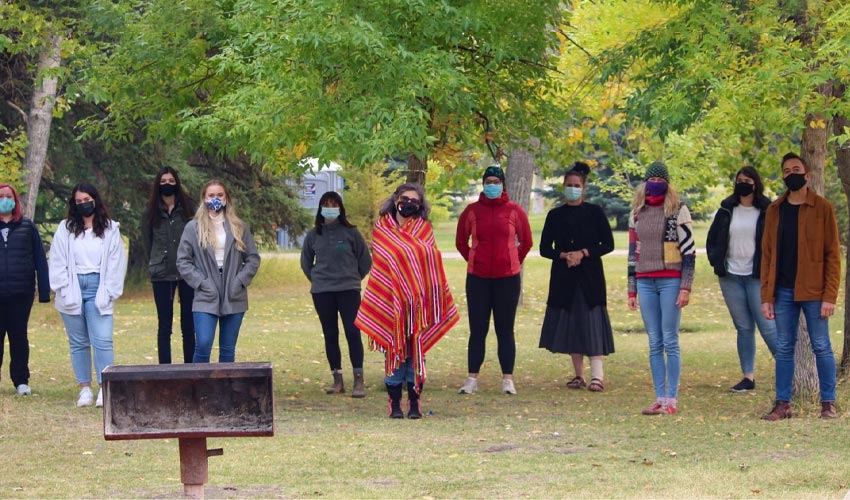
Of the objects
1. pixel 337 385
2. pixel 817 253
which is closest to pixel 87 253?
pixel 337 385

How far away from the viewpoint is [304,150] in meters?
12.3

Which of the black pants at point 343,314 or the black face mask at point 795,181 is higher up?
the black face mask at point 795,181

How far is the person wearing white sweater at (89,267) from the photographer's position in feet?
36.0

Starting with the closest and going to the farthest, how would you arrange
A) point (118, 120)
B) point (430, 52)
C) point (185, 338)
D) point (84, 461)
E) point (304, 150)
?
1. point (84, 461)
2. point (430, 52)
3. point (185, 338)
4. point (304, 150)
5. point (118, 120)

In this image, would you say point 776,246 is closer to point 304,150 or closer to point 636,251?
point 636,251

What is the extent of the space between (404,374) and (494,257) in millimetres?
1890

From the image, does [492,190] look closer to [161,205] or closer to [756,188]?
[756,188]

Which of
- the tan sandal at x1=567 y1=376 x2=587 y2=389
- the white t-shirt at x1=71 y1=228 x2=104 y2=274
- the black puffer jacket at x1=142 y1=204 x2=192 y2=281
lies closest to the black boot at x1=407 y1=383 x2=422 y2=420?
the black puffer jacket at x1=142 y1=204 x2=192 y2=281

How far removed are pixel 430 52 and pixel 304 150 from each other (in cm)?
214

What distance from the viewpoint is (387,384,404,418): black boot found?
1040cm

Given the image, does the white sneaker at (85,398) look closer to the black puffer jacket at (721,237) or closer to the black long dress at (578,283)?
the black long dress at (578,283)

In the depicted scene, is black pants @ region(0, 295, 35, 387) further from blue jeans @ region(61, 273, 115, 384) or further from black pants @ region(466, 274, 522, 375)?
black pants @ region(466, 274, 522, 375)

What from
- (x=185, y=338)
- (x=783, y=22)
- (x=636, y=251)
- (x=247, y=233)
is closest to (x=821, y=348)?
(x=636, y=251)

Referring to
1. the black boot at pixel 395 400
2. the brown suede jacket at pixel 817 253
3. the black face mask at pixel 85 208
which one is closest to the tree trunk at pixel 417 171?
the black boot at pixel 395 400
